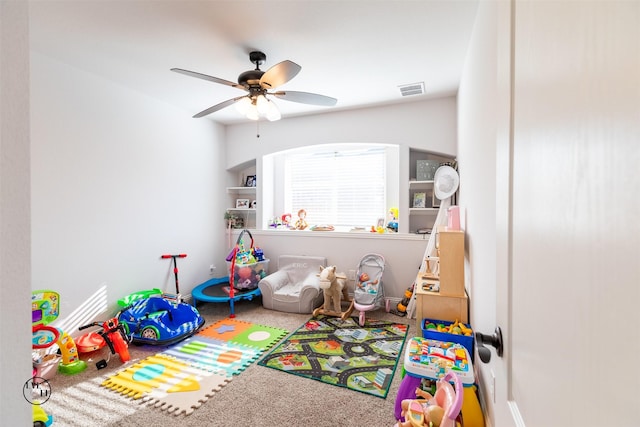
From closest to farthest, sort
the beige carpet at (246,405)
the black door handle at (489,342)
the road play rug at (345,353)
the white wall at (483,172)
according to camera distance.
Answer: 1. the black door handle at (489,342)
2. the white wall at (483,172)
3. the beige carpet at (246,405)
4. the road play rug at (345,353)

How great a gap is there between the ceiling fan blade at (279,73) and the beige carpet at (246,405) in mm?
2354

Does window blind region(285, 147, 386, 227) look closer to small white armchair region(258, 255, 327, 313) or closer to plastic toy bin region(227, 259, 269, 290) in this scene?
small white armchair region(258, 255, 327, 313)

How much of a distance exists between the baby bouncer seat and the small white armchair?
1.80ft

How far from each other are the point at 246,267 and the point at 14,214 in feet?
10.9

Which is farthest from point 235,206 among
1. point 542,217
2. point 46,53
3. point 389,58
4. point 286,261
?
point 542,217

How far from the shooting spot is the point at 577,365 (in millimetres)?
388

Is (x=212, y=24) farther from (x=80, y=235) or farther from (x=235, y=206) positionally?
(x=235, y=206)

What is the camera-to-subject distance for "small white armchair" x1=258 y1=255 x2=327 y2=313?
368cm

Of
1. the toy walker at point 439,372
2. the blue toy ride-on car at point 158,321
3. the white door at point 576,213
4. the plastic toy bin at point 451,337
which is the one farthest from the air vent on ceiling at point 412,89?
the blue toy ride-on car at point 158,321

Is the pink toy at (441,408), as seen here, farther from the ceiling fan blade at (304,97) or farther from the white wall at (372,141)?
the white wall at (372,141)

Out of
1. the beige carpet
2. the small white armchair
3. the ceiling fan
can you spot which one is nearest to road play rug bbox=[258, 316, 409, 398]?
the beige carpet

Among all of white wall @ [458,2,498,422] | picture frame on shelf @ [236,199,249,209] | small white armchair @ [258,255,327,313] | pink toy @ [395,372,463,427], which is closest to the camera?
pink toy @ [395,372,463,427]

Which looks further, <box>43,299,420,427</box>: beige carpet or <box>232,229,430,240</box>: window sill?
<box>232,229,430,240</box>: window sill

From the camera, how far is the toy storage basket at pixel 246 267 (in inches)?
158
